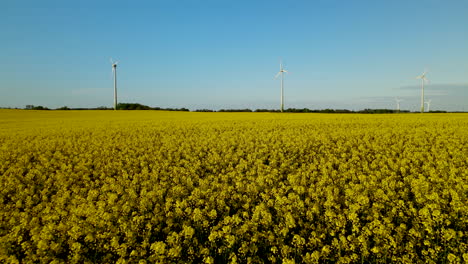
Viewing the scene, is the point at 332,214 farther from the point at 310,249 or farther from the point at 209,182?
the point at 209,182

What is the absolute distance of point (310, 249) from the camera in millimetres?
6113

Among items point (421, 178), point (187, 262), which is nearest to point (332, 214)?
point (187, 262)

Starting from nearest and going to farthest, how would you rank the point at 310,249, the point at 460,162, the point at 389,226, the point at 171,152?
the point at 310,249 → the point at 389,226 → the point at 460,162 → the point at 171,152

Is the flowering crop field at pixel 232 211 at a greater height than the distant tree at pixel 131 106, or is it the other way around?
the distant tree at pixel 131 106

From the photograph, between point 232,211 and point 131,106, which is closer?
point 232,211

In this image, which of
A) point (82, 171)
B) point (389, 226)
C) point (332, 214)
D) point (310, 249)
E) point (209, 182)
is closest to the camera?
point (310, 249)

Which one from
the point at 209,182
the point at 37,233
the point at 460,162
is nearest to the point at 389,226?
the point at 209,182

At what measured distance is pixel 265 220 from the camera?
6996mm

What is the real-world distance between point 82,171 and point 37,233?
6.42m

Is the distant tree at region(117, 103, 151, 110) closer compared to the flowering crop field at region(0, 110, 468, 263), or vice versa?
the flowering crop field at region(0, 110, 468, 263)

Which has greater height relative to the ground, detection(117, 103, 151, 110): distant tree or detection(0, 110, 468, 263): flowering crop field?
detection(117, 103, 151, 110): distant tree

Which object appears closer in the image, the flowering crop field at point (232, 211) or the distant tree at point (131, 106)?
the flowering crop field at point (232, 211)

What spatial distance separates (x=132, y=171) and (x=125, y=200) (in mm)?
3946

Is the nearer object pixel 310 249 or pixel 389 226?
pixel 310 249
